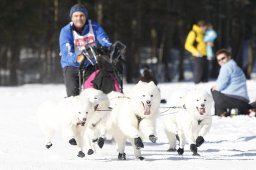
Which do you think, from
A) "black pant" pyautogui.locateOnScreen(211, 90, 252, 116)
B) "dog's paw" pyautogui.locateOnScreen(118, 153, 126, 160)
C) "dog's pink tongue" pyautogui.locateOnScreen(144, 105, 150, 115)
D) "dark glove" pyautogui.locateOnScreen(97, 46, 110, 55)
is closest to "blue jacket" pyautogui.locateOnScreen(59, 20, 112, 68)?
"dark glove" pyautogui.locateOnScreen(97, 46, 110, 55)

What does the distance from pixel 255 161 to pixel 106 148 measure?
6.79ft

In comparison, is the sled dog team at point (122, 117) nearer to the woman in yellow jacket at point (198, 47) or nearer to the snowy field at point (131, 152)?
the snowy field at point (131, 152)

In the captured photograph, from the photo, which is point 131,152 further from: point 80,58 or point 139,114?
point 80,58

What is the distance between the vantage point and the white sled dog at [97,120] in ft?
24.5

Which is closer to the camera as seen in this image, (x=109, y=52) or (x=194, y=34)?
(x=109, y=52)

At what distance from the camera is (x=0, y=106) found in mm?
14961

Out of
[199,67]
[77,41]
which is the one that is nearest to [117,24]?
[199,67]

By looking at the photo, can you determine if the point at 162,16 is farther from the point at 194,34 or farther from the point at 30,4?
the point at 194,34

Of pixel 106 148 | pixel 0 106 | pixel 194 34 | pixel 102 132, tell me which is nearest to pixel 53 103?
pixel 102 132

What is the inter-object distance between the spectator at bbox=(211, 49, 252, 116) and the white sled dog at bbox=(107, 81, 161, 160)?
525 cm

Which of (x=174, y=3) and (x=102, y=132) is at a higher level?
(x=174, y=3)

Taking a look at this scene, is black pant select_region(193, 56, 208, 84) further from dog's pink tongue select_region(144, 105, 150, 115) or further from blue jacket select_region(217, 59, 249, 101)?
dog's pink tongue select_region(144, 105, 150, 115)

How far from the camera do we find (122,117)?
24.1 feet

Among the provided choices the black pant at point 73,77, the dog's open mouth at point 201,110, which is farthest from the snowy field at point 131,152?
the black pant at point 73,77
